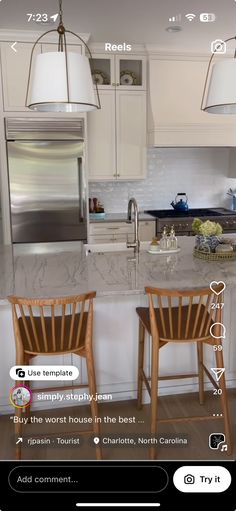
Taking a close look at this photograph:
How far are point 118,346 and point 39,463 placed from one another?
106 centimetres

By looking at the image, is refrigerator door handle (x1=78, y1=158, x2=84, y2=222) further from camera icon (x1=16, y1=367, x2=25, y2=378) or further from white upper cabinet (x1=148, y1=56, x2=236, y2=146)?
camera icon (x1=16, y1=367, x2=25, y2=378)

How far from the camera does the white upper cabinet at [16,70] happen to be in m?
2.67

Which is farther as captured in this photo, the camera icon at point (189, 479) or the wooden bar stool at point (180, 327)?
the wooden bar stool at point (180, 327)

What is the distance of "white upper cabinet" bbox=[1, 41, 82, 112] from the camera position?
8.75ft

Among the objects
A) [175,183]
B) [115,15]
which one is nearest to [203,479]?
[115,15]

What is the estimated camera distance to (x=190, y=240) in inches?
84.7

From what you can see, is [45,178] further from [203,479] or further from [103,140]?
[203,479]

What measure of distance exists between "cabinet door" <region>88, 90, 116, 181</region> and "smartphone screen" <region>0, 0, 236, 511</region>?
11 mm

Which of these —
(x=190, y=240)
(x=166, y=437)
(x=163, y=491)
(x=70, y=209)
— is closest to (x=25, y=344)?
(x=166, y=437)

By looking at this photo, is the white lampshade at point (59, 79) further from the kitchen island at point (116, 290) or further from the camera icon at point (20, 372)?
the camera icon at point (20, 372)

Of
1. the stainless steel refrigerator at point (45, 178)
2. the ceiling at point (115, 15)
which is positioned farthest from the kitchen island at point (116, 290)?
the stainless steel refrigerator at point (45, 178)

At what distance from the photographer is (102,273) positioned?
1.52 metres

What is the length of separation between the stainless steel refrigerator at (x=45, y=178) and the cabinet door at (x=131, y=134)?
47cm
